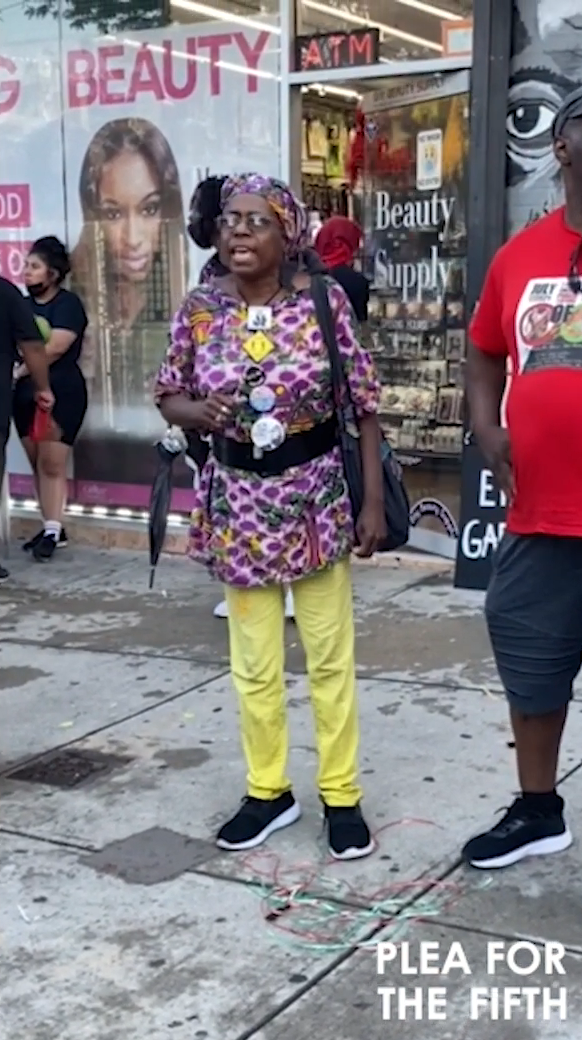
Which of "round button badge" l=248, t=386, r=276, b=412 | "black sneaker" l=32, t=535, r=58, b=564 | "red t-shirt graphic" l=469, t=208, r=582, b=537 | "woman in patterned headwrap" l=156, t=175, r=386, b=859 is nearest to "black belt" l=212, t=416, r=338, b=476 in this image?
"woman in patterned headwrap" l=156, t=175, r=386, b=859

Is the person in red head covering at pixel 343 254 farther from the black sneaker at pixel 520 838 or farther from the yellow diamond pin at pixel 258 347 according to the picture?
the black sneaker at pixel 520 838

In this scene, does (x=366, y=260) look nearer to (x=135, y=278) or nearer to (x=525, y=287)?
(x=135, y=278)

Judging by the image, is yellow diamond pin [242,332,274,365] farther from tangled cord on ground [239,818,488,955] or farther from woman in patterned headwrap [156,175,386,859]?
tangled cord on ground [239,818,488,955]

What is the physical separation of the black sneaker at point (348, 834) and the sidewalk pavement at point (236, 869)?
0.05m

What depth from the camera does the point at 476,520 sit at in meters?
7.04

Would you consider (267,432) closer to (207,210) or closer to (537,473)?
(537,473)

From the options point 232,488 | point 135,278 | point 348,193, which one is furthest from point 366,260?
point 232,488

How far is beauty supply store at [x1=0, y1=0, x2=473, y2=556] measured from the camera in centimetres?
751

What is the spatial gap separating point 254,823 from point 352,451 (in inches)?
43.9

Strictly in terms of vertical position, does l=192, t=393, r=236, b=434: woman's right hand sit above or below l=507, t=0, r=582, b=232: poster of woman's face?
below

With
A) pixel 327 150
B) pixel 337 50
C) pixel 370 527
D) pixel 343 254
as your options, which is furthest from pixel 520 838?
pixel 337 50

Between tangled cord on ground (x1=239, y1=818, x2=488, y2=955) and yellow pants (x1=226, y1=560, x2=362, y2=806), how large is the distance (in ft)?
0.92

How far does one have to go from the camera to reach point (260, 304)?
3.88 metres

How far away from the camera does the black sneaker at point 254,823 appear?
161 inches
